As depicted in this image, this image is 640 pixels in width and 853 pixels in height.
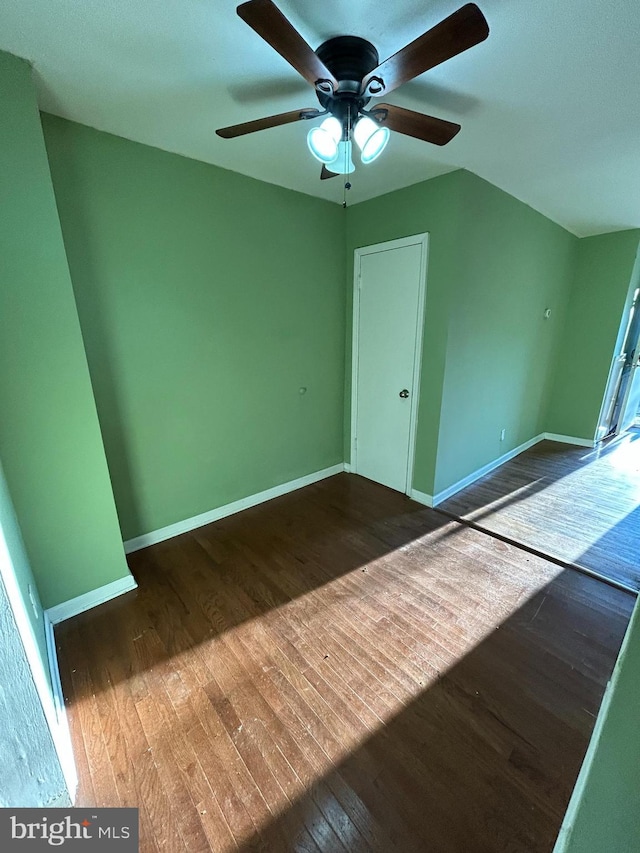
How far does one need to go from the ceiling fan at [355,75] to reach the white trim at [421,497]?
2.35 metres

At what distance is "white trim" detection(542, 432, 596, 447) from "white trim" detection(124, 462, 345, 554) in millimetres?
3072

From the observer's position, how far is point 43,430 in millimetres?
1550

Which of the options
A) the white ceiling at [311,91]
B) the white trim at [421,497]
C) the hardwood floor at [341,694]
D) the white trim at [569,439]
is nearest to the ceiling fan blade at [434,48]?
the white ceiling at [311,91]

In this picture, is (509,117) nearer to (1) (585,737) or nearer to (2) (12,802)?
(1) (585,737)

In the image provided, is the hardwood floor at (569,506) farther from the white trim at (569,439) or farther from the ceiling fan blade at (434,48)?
the ceiling fan blade at (434,48)

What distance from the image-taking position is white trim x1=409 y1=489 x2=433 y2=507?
2.87 m

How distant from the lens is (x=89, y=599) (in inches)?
72.6

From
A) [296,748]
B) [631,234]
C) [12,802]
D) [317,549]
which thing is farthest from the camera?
[631,234]

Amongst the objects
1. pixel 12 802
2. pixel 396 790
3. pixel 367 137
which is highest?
pixel 367 137

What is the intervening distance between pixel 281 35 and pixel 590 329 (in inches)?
181

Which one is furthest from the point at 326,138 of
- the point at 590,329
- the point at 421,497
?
the point at 590,329

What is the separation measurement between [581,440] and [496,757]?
4.22 meters

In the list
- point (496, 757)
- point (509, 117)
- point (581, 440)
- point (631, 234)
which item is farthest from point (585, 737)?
point (631, 234)

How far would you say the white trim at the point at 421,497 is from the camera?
2.87 metres
